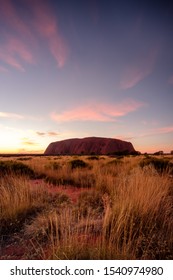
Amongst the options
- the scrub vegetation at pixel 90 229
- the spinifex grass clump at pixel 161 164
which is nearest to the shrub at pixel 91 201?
the scrub vegetation at pixel 90 229

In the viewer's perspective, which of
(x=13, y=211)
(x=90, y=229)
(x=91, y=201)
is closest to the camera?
(x=90, y=229)

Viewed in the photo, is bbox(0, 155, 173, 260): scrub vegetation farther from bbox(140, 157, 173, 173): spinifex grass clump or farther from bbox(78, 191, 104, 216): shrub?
bbox(140, 157, 173, 173): spinifex grass clump

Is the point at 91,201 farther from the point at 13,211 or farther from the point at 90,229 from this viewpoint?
the point at 90,229

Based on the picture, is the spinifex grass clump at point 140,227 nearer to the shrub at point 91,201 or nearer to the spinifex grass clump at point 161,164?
the shrub at point 91,201

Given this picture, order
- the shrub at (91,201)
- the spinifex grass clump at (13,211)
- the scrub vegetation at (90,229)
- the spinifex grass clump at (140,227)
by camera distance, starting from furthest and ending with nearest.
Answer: the shrub at (91,201), the spinifex grass clump at (13,211), the spinifex grass clump at (140,227), the scrub vegetation at (90,229)

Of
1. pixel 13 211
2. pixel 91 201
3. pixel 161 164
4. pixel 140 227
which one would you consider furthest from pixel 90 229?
pixel 161 164

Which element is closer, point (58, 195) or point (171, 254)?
point (171, 254)

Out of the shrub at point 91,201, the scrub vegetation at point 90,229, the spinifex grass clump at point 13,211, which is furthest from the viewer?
the shrub at point 91,201

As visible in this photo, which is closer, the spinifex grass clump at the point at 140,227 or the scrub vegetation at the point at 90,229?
the scrub vegetation at the point at 90,229

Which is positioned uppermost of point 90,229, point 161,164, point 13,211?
point 161,164
